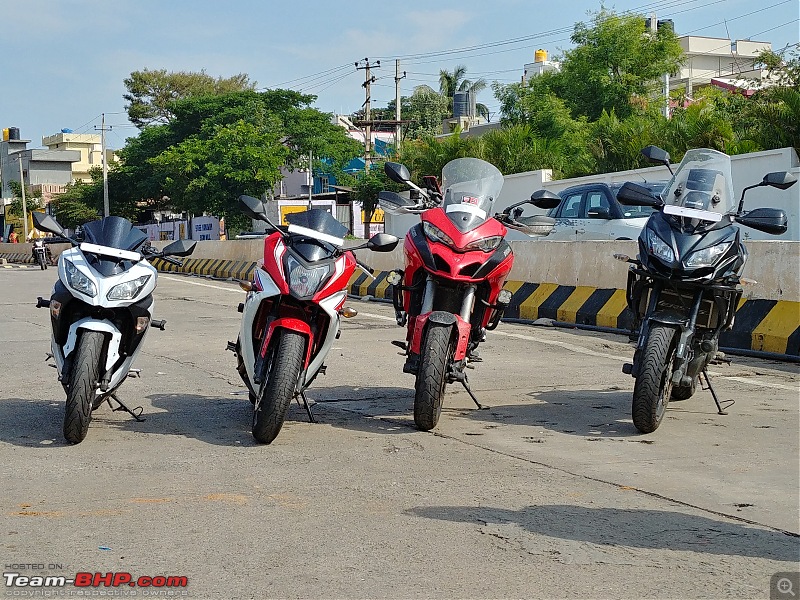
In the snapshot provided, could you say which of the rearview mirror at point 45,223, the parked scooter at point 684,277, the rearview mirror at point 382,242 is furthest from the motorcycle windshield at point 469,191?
the rearview mirror at point 45,223

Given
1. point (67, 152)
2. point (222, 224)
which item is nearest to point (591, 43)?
point (222, 224)

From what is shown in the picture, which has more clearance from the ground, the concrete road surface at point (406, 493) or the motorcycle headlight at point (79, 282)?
the motorcycle headlight at point (79, 282)

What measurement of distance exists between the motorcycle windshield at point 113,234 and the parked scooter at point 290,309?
0.69 metres

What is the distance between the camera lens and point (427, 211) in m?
7.12

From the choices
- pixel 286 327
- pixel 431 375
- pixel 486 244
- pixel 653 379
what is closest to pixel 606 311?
pixel 486 244

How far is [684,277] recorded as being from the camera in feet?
21.9

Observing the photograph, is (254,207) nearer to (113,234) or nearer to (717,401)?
(113,234)

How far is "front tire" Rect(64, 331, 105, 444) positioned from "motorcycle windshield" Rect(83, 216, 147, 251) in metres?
0.63

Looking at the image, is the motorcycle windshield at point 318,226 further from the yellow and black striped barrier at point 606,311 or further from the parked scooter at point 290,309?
the yellow and black striped barrier at point 606,311

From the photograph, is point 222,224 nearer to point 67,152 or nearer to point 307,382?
point 307,382

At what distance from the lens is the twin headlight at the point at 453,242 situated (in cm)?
680

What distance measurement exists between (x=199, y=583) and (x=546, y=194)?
4.39 meters

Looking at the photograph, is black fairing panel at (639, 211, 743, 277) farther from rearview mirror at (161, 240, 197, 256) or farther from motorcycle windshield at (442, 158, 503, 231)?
rearview mirror at (161, 240, 197, 256)

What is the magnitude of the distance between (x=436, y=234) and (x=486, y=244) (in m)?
0.33
